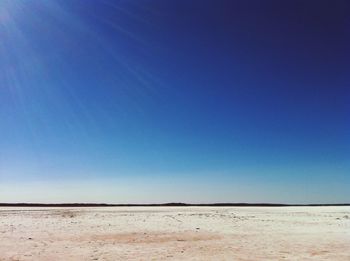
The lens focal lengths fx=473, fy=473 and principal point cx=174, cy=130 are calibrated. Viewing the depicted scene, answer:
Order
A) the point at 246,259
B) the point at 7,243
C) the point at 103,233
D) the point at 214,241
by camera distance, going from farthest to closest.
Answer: the point at 103,233
the point at 214,241
the point at 7,243
the point at 246,259

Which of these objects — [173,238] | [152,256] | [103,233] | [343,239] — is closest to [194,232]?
[173,238]

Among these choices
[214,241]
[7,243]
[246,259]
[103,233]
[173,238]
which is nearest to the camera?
[246,259]

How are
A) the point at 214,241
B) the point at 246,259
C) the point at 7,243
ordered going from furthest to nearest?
the point at 214,241 → the point at 7,243 → the point at 246,259

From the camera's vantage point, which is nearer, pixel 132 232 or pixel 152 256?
pixel 152 256

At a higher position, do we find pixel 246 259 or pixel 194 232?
pixel 194 232

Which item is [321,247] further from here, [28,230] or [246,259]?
[28,230]

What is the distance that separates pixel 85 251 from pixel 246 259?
219 inches

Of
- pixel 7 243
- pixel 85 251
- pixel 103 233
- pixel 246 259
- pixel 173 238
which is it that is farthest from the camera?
pixel 103 233

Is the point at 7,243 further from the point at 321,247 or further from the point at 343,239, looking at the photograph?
the point at 343,239

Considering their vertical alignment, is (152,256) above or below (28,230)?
below

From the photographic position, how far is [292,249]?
1661 centimetres

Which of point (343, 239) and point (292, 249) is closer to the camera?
point (292, 249)

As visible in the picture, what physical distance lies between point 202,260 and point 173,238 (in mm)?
6494

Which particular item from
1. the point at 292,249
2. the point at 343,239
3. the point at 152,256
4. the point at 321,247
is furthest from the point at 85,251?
the point at 343,239
